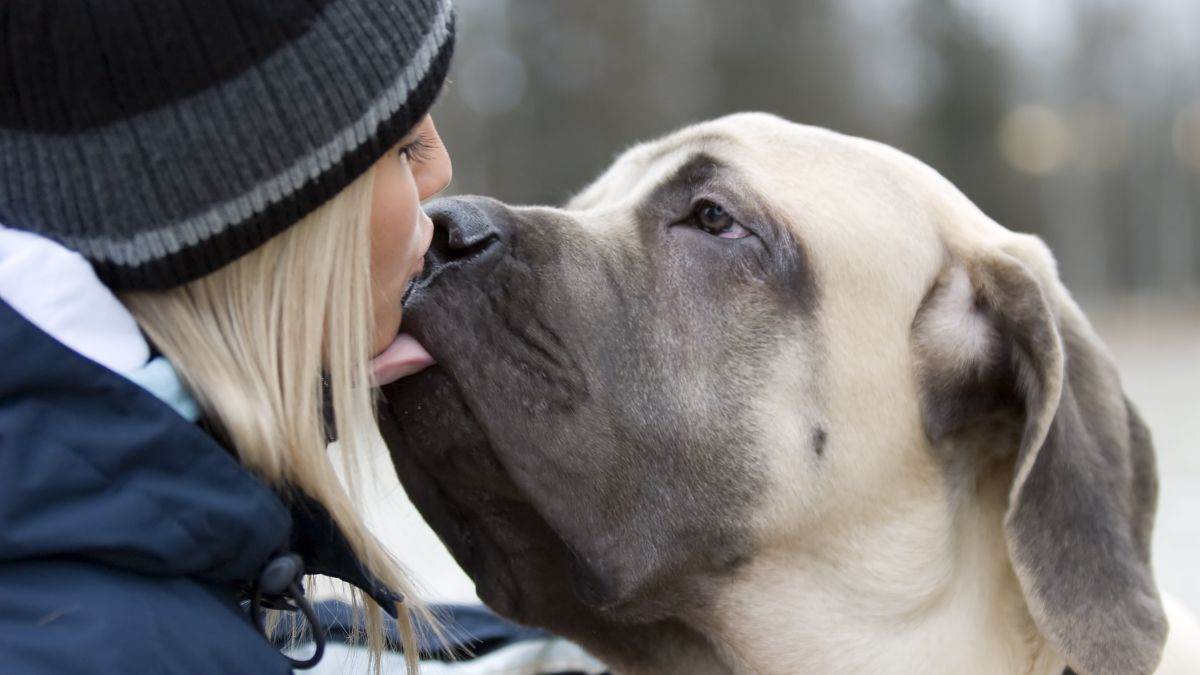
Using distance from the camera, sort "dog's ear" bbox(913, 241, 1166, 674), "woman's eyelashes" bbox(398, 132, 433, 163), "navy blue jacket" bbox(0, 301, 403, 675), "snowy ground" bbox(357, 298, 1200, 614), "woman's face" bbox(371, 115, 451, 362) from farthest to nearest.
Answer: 1. "snowy ground" bbox(357, 298, 1200, 614)
2. "dog's ear" bbox(913, 241, 1166, 674)
3. "woman's eyelashes" bbox(398, 132, 433, 163)
4. "woman's face" bbox(371, 115, 451, 362)
5. "navy blue jacket" bbox(0, 301, 403, 675)

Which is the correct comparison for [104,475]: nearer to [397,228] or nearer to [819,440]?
[397,228]

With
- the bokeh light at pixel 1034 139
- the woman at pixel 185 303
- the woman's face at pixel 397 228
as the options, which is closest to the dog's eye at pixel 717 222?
the woman's face at pixel 397 228

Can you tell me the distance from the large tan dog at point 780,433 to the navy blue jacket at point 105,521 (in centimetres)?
61

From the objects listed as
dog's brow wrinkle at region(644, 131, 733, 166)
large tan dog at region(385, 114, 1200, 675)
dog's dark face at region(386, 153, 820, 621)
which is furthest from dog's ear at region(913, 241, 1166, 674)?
dog's brow wrinkle at region(644, 131, 733, 166)

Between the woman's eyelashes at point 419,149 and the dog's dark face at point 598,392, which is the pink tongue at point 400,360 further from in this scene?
the woman's eyelashes at point 419,149

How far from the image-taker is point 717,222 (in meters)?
2.89

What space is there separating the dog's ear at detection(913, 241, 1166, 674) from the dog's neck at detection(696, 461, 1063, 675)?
163 mm

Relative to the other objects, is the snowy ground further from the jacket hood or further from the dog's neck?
the dog's neck

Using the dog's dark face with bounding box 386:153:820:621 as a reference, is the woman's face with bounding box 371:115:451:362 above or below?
above

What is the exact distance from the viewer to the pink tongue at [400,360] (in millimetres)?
2578

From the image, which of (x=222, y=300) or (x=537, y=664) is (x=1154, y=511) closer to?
(x=537, y=664)

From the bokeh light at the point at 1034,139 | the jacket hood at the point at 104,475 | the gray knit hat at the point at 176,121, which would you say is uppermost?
the gray knit hat at the point at 176,121

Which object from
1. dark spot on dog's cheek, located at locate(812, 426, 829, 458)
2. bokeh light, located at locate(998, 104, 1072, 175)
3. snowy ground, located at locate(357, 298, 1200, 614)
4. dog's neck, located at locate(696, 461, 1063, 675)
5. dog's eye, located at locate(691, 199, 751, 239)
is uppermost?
dog's eye, located at locate(691, 199, 751, 239)

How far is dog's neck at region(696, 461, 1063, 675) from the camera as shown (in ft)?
9.20
